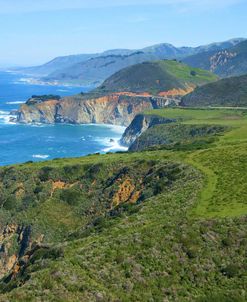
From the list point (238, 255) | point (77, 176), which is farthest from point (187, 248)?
point (77, 176)

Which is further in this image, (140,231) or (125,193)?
(125,193)

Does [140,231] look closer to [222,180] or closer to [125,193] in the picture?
[222,180]

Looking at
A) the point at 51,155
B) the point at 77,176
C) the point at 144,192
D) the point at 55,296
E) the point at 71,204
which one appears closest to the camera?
the point at 55,296

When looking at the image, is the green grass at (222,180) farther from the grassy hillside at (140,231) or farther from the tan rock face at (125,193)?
the tan rock face at (125,193)

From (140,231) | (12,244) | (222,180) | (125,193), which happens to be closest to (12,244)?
(12,244)

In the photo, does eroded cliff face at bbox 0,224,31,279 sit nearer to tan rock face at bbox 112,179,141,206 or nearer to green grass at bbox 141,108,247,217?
tan rock face at bbox 112,179,141,206

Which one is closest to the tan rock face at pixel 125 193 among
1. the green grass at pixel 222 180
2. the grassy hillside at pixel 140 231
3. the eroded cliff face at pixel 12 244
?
the grassy hillside at pixel 140 231

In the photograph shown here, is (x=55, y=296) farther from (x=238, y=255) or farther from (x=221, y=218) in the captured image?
(x=221, y=218)

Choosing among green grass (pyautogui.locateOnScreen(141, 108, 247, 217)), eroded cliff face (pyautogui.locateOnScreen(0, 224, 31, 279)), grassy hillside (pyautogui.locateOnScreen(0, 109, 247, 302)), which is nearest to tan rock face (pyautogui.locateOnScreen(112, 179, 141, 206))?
grassy hillside (pyautogui.locateOnScreen(0, 109, 247, 302))
